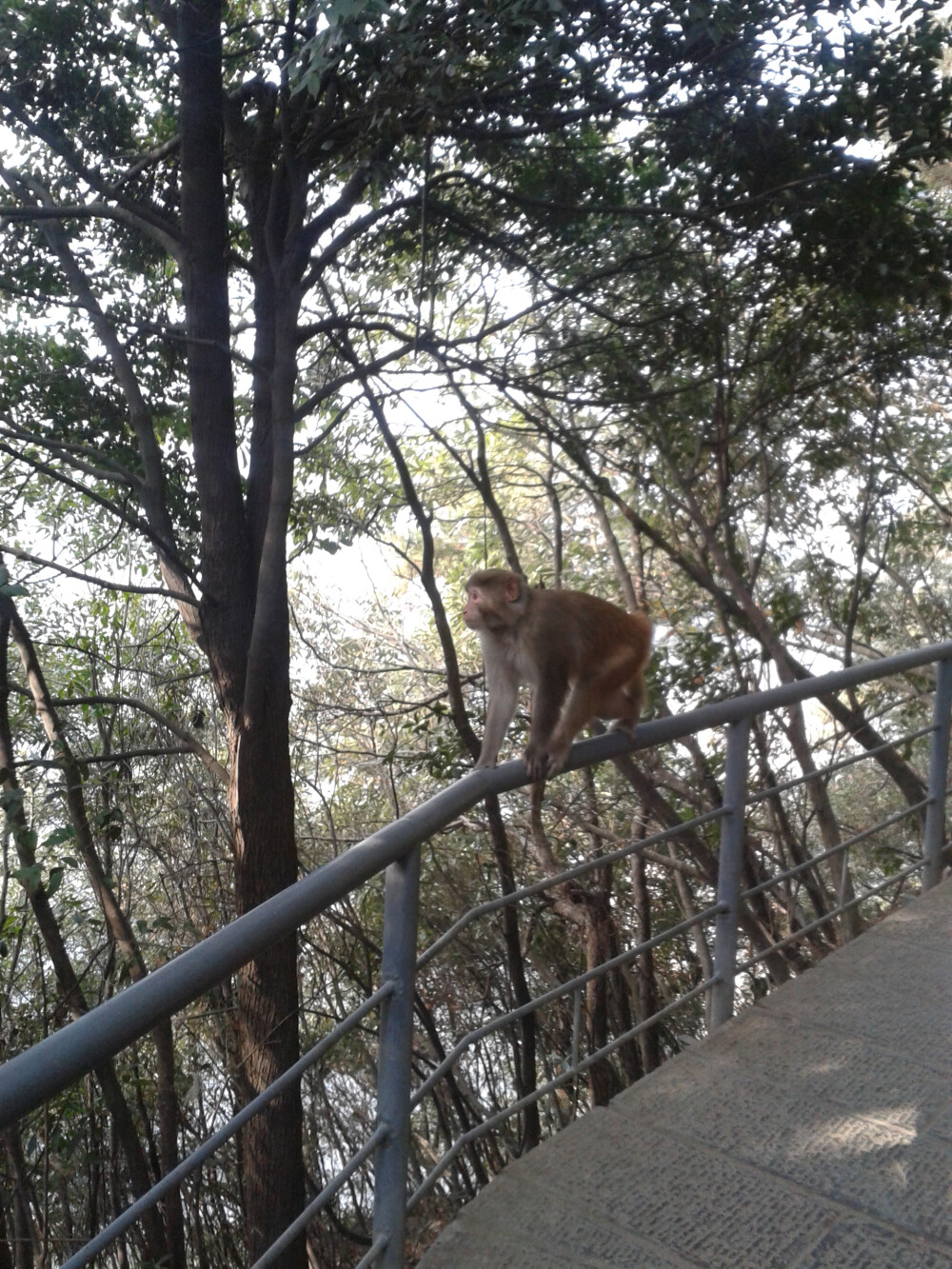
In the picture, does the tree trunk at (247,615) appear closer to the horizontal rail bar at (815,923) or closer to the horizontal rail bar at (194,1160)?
the horizontal rail bar at (815,923)

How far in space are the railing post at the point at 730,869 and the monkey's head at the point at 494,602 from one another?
848 millimetres

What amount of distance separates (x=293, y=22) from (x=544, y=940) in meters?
5.98

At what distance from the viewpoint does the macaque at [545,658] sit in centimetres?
348

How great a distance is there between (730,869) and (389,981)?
4.59 feet

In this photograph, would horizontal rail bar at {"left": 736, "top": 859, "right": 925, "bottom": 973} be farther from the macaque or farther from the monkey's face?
the monkey's face

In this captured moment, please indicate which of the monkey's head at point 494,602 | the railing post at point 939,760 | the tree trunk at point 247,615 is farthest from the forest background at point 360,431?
the railing post at point 939,760

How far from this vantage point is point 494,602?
352 cm

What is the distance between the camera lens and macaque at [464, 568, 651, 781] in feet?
11.4

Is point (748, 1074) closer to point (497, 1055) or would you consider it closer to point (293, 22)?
point (293, 22)

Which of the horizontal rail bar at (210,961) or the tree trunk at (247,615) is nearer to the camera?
the horizontal rail bar at (210,961)

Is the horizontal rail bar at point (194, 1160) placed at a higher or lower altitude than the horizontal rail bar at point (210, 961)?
lower

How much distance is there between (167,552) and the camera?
5805mm

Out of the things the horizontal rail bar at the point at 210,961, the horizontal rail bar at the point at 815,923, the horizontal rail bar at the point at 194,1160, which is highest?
the horizontal rail bar at the point at 210,961

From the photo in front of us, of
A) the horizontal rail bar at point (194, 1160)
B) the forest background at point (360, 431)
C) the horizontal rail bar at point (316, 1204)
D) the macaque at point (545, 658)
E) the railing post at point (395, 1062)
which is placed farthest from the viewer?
the forest background at point (360, 431)
